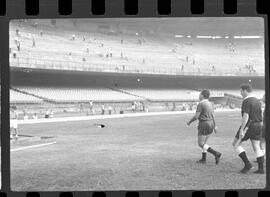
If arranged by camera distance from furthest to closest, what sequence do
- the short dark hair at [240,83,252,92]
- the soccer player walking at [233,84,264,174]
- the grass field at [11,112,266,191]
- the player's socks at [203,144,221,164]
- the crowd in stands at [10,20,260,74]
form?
the crowd in stands at [10,20,260,74]
the player's socks at [203,144,221,164]
the short dark hair at [240,83,252,92]
the soccer player walking at [233,84,264,174]
the grass field at [11,112,266,191]

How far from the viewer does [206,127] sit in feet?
22.7

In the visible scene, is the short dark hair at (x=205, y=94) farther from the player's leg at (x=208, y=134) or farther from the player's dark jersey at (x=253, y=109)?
the player's dark jersey at (x=253, y=109)

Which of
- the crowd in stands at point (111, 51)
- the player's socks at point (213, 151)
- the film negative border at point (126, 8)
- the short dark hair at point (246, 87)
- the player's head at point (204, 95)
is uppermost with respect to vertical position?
the crowd in stands at point (111, 51)

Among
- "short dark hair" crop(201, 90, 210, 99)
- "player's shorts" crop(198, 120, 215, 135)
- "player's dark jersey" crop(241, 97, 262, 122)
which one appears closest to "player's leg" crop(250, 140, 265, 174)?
"player's dark jersey" crop(241, 97, 262, 122)

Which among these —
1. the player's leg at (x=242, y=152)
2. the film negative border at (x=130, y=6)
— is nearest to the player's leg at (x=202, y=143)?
the player's leg at (x=242, y=152)

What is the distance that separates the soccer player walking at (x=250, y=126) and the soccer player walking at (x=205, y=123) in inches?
21.1

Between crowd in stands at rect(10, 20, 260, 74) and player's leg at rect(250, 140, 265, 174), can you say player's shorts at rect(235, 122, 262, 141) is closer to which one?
player's leg at rect(250, 140, 265, 174)

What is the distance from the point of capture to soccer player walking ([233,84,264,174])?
254 inches

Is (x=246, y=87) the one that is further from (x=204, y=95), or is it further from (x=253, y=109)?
(x=204, y=95)

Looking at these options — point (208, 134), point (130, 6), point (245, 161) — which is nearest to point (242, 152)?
point (245, 161)

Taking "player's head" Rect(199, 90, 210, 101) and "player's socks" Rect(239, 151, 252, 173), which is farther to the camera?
"player's head" Rect(199, 90, 210, 101)

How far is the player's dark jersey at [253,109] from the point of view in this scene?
646 cm

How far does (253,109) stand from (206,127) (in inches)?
37.1

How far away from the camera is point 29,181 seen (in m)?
6.53
